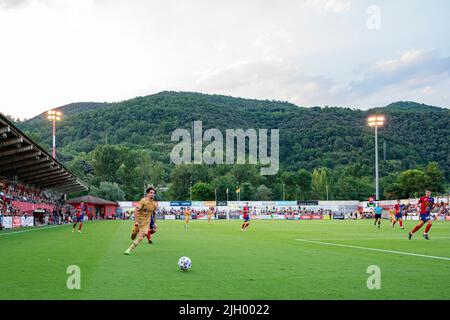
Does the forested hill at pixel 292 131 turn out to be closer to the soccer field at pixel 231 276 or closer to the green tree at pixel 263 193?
the green tree at pixel 263 193

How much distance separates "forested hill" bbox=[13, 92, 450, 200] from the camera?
140 meters

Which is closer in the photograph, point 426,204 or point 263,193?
point 426,204

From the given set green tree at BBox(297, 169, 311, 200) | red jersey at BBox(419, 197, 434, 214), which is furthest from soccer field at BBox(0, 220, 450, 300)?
green tree at BBox(297, 169, 311, 200)

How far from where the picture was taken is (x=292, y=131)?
504ft

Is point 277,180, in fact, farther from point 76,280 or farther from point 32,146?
point 76,280

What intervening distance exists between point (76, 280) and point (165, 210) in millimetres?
91304

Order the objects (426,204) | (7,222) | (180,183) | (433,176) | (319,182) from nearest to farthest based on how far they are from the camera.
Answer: (426,204), (7,222), (433,176), (319,182), (180,183)

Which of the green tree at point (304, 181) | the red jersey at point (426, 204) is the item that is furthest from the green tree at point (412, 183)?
the red jersey at point (426, 204)

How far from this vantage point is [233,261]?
528 inches

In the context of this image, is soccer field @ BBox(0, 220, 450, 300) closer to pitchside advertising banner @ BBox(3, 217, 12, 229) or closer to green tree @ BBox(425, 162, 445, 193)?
pitchside advertising banner @ BBox(3, 217, 12, 229)

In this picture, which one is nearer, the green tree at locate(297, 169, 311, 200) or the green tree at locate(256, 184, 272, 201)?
the green tree at locate(297, 169, 311, 200)

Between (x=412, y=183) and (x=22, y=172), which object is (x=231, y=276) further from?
(x=412, y=183)

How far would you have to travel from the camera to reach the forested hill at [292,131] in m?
140

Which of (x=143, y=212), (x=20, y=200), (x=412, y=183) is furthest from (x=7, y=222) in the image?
(x=412, y=183)
